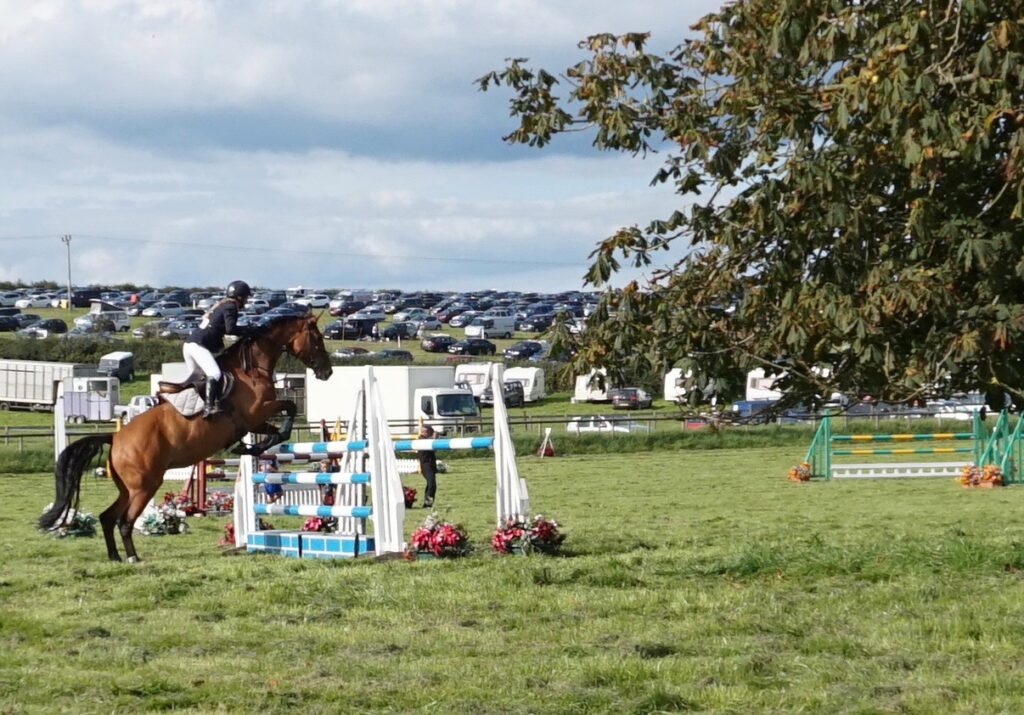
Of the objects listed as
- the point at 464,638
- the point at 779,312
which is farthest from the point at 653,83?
the point at 464,638

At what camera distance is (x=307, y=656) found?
26.5 ft

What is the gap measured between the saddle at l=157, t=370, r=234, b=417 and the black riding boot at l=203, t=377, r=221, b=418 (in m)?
0.04

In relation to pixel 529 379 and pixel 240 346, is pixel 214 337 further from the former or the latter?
pixel 529 379

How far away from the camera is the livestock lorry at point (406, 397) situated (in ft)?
155

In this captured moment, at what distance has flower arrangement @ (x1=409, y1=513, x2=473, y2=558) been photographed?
12.5m

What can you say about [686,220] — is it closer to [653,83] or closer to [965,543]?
[653,83]

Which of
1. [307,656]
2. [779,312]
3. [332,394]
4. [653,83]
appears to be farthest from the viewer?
[332,394]

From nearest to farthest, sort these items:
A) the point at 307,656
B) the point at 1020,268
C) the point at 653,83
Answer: the point at 307,656
the point at 1020,268
the point at 653,83

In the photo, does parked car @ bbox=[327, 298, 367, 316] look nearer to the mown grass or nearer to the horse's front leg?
the horse's front leg

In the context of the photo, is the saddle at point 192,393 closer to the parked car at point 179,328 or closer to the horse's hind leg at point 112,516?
the horse's hind leg at point 112,516

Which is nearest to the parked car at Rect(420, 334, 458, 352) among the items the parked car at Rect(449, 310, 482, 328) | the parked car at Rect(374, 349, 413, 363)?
the parked car at Rect(374, 349, 413, 363)

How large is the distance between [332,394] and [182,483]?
16910 millimetres

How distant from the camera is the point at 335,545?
13.5 m

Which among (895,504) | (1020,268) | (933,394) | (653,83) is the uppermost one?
(653,83)
